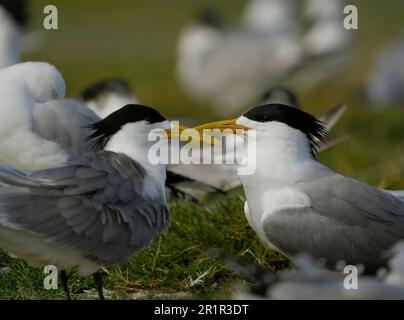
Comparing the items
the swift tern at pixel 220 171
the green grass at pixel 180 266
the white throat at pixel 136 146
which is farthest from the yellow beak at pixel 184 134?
the swift tern at pixel 220 171

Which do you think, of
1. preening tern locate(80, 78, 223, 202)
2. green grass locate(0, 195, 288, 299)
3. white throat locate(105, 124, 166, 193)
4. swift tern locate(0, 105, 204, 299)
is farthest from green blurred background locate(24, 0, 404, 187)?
swift tern locate(0, 105, 204, 299)

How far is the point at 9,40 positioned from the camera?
7012mm

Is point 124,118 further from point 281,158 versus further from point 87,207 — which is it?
point 281,158

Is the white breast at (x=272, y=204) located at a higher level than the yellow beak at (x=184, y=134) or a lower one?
lower

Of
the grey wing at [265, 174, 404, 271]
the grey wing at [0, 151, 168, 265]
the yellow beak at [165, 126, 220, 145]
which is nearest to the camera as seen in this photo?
the grey wing at [0, 151, 168, 265]

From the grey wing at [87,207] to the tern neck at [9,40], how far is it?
93.3 inches

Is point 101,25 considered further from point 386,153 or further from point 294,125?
point 294,125

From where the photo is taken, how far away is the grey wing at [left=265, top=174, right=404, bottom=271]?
15.7 ft

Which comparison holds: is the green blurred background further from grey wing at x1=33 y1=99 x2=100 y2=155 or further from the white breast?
grey wing at x1=33 y1=99 x2=100 y2=155

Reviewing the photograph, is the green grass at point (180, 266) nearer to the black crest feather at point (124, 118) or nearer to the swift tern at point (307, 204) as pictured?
the swift tern at point (307, 204)

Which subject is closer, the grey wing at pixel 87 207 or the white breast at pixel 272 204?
the grey wing at pixel 87 207

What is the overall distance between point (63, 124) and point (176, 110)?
24.3ft

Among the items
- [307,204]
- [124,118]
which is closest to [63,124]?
[124,118]

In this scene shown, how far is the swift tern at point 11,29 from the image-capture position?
6.98 m
